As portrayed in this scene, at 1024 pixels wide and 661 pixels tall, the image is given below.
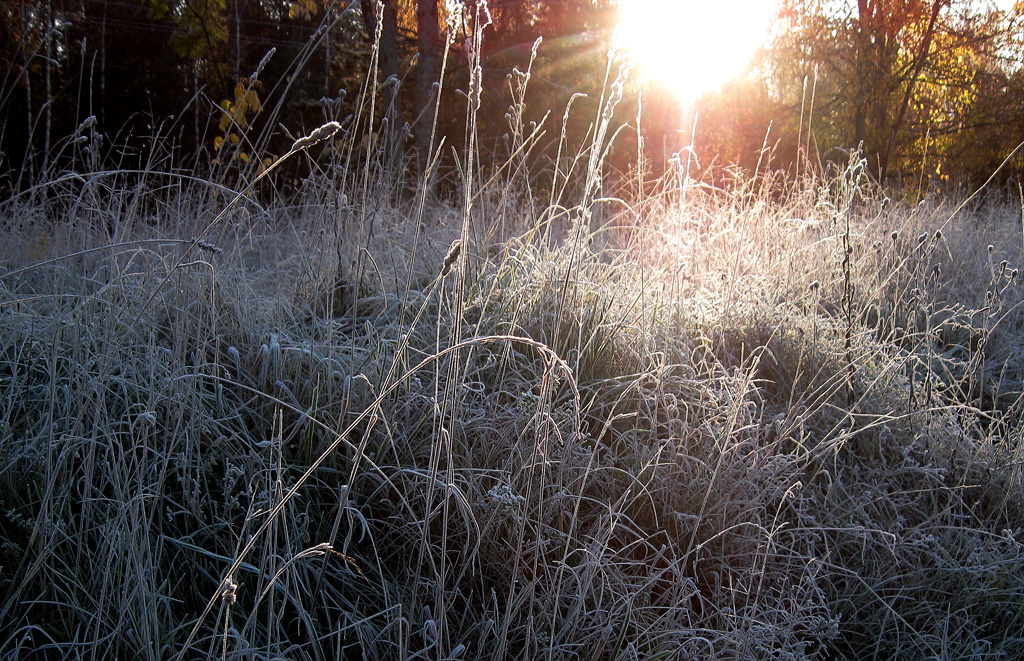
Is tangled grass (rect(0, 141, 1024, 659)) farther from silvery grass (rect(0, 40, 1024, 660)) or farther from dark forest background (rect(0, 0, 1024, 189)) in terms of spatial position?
dark forest background (rect(0, 0, 1024, 189))

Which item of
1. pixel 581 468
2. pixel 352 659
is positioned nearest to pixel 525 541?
pixel 581 468

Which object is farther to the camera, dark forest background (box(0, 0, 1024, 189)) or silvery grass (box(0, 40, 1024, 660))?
dark forest background (box(0, 0, 1024, 189))

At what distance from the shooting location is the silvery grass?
1.22 metres

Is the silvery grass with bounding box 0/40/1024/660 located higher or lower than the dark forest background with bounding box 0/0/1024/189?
lower

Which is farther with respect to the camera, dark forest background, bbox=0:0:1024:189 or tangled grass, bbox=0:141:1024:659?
dark forest background, bbox=0:0:1024:189

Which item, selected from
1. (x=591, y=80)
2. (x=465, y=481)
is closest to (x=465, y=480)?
(x=465, y=481)

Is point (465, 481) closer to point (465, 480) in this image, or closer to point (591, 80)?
point (465, 480)

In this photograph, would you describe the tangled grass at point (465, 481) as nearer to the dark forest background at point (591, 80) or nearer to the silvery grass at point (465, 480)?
the silvery grass at point (465, 480)

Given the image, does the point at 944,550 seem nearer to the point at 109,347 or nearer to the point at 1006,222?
the point at 109,347

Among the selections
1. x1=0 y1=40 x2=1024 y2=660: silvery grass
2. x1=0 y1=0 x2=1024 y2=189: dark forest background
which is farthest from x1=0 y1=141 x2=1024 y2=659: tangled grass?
x1=0 y1=0 x2=1024 y2=189: dark forest background

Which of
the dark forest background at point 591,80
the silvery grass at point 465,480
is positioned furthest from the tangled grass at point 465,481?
the dark forest background at point 591,80

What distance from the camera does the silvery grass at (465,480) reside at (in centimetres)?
122

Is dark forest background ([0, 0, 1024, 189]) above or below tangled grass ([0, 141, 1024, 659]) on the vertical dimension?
above

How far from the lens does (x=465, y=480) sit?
4.90 ft
